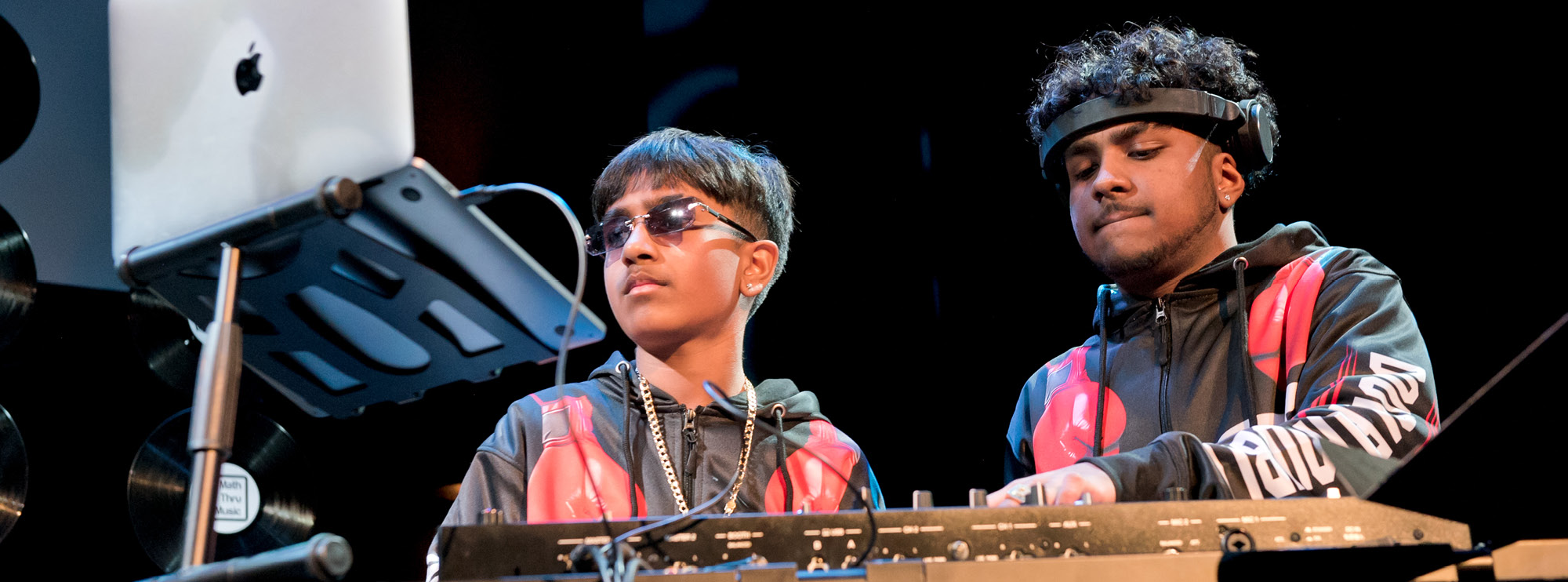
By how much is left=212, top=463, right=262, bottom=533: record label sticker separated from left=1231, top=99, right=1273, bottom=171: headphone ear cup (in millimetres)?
2826

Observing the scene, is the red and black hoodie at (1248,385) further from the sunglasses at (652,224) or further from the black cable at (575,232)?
the sunglasses at (652,224)

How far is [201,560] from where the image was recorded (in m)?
1.17

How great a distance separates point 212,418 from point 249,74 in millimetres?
429

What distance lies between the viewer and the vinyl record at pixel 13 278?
8.55 feet

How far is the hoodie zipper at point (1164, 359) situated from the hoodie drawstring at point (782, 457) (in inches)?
30.0

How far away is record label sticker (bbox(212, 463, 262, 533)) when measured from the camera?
3170mm

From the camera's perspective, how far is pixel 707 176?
252 cm

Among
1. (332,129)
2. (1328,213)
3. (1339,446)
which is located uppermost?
(1328,213)

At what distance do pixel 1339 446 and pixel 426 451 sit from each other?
279 cm

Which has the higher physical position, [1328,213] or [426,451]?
[1328,213]

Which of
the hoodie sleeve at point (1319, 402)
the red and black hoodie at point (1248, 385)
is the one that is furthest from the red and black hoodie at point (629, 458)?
the hoodie sleeve at point (1319, 402)

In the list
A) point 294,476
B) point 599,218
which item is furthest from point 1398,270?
point 294,476

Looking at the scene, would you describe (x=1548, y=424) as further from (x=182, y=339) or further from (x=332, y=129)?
(x=182, y=339)

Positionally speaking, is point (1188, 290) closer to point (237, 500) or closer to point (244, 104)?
point (244, 104)
